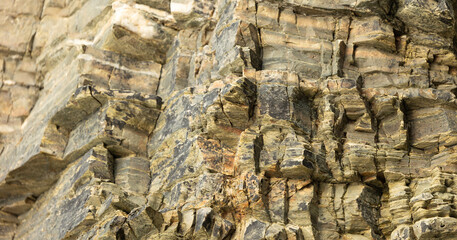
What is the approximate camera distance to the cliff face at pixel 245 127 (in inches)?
663

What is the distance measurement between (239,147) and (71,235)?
4.26m

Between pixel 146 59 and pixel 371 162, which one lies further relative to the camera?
pixel 146 59

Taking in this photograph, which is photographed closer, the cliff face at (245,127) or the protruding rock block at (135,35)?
the cliff face at (245,127)

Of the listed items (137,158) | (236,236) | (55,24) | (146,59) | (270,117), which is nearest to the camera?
(236,236)

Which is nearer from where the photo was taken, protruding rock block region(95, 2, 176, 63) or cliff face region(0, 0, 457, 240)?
cliff face region(0, 0, 457, 240)

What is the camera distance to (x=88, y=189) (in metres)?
18.6

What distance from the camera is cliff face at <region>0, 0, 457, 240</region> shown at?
16844 millimetres

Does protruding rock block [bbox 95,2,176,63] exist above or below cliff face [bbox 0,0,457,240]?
above

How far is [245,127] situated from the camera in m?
17.7

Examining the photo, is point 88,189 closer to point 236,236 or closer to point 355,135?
point 236,236

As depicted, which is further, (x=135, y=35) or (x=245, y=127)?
(x=135, y=35)

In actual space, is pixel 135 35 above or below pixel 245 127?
above

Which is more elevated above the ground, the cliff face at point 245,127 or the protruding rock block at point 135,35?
the protruding rock block at point 135,35

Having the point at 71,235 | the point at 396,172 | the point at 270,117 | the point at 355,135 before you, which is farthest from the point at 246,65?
the point at 71,235
